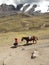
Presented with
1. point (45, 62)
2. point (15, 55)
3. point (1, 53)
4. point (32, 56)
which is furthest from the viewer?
point (1, 53)

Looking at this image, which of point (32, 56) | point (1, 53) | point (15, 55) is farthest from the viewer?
point (1, 53)

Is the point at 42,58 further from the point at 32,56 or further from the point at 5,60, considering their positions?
the point at 5,60

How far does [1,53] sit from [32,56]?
20.1ft

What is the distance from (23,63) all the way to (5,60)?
2870mm

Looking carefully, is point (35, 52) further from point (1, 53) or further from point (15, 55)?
point (1, 53)

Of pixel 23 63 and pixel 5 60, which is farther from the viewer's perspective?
pixel 5 60

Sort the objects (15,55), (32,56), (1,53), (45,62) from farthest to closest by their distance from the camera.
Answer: (1,53)
(15,55)
(32,56)
(45,62)

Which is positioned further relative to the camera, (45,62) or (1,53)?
(1,53)

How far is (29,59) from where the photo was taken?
30.9m

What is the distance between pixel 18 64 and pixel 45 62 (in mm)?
3014

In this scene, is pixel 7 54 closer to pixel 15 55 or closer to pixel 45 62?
pixel 15 55

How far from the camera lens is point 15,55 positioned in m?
33.5

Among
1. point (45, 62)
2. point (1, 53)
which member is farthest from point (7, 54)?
point (45, 62)

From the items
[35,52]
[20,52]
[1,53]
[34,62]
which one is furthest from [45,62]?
[1,53]
